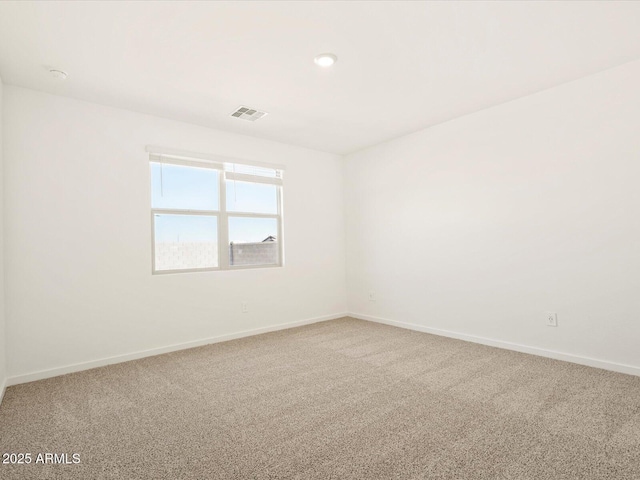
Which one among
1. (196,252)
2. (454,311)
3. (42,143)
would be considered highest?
(42,143)

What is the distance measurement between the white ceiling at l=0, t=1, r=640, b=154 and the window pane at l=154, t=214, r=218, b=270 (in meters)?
1.17

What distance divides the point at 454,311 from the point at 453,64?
2.57 metres

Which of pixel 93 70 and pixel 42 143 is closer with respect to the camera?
pixel 93 70

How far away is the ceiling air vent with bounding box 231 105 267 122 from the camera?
3.46 metres

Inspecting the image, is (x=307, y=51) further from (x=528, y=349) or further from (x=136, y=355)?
(x=528, y=349)

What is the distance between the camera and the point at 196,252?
388 cm

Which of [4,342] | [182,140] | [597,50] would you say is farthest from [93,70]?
[597,50]

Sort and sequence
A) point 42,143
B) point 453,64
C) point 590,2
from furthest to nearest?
point 42,143, point 453,64, point 590,2

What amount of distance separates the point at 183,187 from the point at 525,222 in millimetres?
3624

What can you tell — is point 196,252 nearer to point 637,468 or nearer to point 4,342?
point 4,342

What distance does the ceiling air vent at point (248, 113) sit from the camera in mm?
3457

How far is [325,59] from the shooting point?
8.29 ft

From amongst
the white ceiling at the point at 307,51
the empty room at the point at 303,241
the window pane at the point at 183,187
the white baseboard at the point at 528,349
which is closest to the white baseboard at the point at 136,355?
the empty room at the point at 303,241

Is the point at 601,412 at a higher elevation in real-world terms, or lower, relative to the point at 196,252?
lower
